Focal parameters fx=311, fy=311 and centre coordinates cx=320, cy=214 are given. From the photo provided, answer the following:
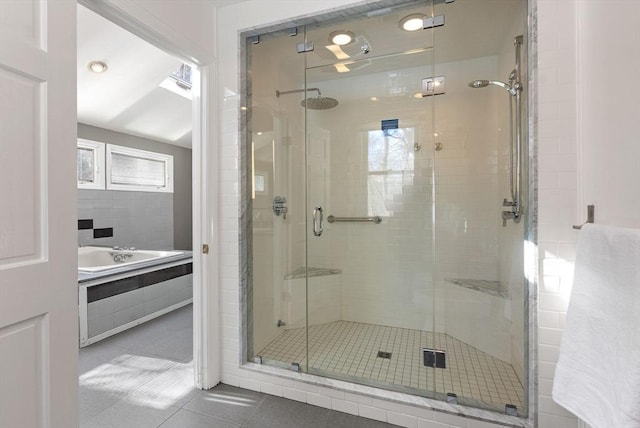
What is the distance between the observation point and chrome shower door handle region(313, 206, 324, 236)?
301cm

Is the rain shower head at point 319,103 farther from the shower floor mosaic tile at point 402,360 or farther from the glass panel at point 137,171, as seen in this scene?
the glass panel at point 137,171

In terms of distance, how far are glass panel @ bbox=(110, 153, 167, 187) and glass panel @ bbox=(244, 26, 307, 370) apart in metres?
2.80

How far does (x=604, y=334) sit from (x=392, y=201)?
2.16 metres

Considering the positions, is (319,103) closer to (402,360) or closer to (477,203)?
(477,203)

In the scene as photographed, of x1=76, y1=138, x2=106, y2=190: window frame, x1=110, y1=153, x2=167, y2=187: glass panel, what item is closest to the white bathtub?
x1=76, y1=138, x2=106, y2=190: window frame

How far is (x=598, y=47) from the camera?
1.28 meters

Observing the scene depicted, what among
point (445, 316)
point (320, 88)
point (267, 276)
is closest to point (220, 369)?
point (267, 276)

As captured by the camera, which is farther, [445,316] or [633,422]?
[445,316]

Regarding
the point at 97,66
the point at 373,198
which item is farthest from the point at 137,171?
the point at 373,198

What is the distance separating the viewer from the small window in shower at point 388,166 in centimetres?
303

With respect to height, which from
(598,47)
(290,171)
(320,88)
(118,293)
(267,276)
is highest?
(320,88)

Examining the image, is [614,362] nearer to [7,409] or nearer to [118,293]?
[7,409]

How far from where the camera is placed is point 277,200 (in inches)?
102

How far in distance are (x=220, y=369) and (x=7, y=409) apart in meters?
1.22
